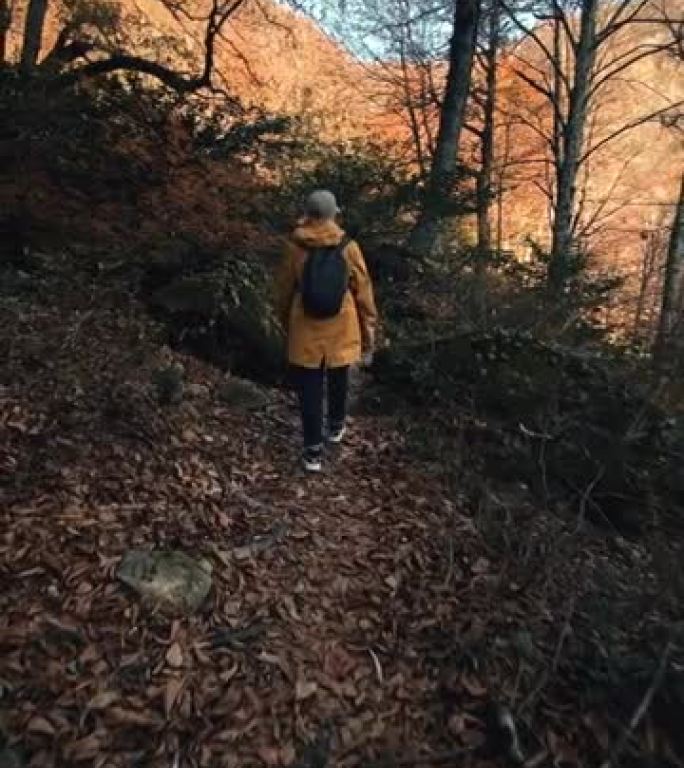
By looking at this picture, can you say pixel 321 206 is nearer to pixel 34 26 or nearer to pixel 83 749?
pixel 83 749

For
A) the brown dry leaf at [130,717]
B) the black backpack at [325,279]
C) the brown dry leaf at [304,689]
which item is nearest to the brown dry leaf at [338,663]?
the brown dry leaf at [304,689]

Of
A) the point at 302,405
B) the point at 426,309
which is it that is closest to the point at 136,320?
the point at 302,405

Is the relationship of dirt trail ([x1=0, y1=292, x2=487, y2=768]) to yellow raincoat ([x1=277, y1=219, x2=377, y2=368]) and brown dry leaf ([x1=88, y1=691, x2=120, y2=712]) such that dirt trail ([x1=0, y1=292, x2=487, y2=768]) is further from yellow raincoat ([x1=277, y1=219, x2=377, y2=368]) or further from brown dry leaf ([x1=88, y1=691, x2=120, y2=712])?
yellow raincoat ([x1=277, y1=219, x2=377, y2=368])

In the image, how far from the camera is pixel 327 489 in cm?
514

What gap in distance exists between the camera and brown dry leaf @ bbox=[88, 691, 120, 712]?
3.05 metres

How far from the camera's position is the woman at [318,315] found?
16.4ft

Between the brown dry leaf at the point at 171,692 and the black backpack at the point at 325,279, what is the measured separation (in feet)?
8.37

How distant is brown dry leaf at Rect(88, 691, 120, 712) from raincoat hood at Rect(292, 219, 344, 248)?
2955mm

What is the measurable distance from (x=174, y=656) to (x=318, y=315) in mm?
2451

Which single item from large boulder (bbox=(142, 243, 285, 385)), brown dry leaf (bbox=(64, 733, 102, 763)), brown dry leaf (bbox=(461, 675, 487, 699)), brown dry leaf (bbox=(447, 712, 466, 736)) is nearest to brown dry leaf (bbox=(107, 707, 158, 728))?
brown dry leaf (bbox=(64, 733, 102, 763))

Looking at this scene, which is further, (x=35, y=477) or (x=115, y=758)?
(x=35, y=477)

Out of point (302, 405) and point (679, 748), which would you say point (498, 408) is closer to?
point (302, 405)

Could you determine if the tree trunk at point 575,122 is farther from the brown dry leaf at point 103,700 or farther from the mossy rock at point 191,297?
the brown dry leaf at point 103,700

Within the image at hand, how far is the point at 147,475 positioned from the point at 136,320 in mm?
2160
